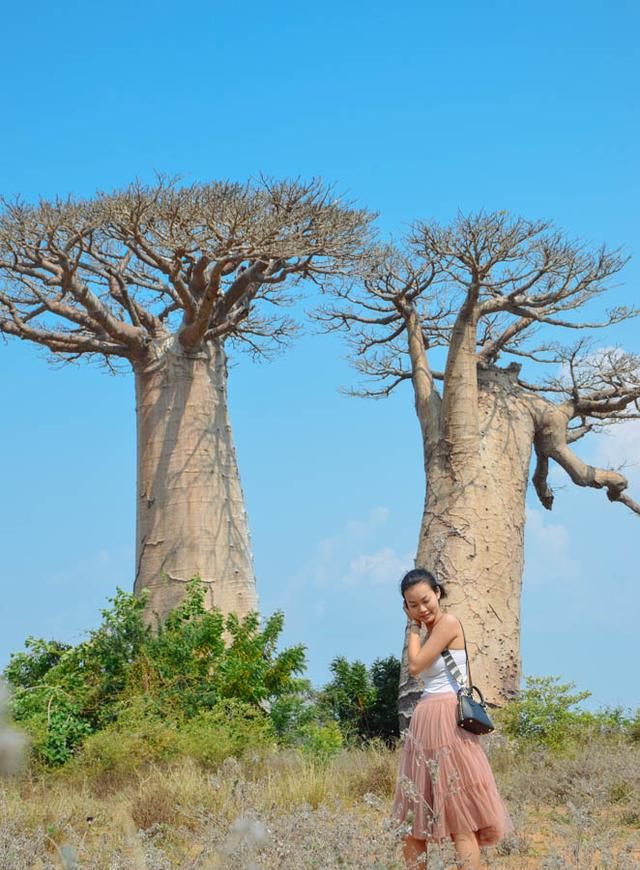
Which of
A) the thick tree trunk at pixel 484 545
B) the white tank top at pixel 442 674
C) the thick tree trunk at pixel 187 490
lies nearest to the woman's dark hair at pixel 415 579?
the white tank top at pixel 442 674

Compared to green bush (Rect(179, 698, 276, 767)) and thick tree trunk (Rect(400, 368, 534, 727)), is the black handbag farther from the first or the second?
thick tree trunk (Rect(400, 368, 534, 727))

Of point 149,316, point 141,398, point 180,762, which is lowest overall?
point 180,762

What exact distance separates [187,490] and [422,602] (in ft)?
22.4

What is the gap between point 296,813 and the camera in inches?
167

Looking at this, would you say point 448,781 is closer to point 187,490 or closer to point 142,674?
point 142,674

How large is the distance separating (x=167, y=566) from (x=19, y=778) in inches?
124

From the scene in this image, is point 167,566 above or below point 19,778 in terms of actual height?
above

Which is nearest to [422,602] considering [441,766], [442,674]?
[442,674]

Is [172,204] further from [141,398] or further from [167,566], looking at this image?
[167,566]

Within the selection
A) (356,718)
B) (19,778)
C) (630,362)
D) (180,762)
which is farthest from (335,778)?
(630,362)

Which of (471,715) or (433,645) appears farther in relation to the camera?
(433,645)

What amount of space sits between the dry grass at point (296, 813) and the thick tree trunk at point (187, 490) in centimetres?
280

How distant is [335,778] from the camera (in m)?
7.27

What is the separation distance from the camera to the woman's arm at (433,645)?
4363 millimetres
